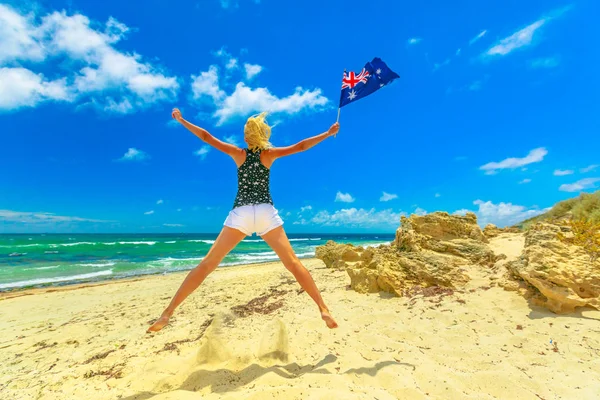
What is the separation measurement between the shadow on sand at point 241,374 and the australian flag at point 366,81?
10.6 ft

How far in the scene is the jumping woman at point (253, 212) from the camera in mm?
3256

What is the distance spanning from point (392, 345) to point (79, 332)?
5.28m

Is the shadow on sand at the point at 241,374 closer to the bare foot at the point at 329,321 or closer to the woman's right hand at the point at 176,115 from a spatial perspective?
the bare foot at the point at 329,321

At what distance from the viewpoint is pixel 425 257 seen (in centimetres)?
623

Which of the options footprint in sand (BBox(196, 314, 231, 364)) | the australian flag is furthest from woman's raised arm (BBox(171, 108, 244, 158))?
footprint in sand (BBox(196, 314, 231, 364))

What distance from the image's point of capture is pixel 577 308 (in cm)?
391

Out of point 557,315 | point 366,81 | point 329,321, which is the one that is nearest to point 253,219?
point 329,321

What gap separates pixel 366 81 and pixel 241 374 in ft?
12.8

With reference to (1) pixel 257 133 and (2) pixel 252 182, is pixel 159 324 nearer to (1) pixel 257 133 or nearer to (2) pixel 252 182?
(2) pixel 252 182

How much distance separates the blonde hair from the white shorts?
0.70 metres

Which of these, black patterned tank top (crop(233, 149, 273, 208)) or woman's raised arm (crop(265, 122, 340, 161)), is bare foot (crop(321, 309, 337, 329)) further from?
woman's raised arm (crop(265, 122, 340, 161))

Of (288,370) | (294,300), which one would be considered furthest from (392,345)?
Answer: (294,300)

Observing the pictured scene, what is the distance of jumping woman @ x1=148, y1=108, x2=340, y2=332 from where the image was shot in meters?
3.26

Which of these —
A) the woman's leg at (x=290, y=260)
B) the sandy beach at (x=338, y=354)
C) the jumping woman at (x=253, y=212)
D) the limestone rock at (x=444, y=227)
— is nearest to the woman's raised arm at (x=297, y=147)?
the jumping woman at (x=253, y=212)
